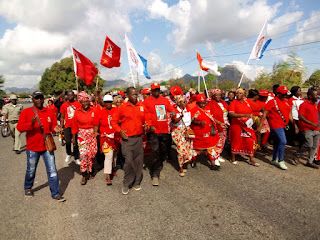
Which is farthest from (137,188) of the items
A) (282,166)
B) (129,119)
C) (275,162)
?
(275,162)

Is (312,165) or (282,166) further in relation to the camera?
(312,165)

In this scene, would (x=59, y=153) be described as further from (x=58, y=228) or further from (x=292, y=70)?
(x=292, y=70)

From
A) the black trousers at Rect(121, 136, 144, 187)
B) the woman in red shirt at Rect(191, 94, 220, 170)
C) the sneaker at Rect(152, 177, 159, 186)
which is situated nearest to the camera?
the black trousers at Rect(121, 136, 144, 187)

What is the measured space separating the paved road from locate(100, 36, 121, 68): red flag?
522 centimetres

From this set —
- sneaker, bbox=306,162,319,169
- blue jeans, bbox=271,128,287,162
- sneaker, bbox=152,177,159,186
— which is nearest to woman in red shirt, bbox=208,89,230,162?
blue jeans, bbox=271,128,287,162

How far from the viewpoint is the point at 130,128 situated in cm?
520

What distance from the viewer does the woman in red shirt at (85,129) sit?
18.7 feet

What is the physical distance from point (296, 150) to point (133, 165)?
5440 millimetres

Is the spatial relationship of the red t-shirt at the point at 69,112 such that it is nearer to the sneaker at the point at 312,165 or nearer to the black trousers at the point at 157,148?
the black trousers at the point at 157,148

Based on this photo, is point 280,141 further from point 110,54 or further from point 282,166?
point 110,54

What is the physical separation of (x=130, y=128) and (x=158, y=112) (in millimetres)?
792

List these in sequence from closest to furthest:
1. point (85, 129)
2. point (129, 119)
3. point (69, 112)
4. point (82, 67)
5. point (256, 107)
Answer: point (129, 119)
point (85, 129)
point (69, 112)
point (256, 107)
point (82, 67)

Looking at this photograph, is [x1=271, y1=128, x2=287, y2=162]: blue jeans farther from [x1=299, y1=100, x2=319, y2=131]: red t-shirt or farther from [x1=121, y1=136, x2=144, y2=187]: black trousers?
[x1=121, y1=136, x2=144, y2=187]: black trousers

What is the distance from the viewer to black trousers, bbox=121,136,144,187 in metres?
5.27
